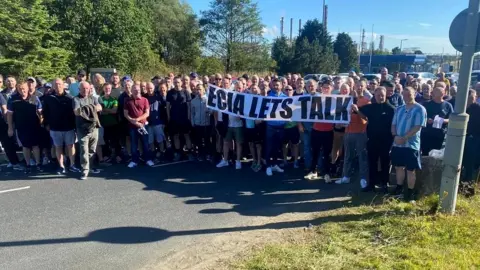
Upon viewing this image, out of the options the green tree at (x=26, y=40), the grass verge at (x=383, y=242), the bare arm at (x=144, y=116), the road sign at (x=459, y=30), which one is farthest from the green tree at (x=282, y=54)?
the grass verge at (x=383, y=242)

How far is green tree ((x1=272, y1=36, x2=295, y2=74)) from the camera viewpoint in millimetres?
45906

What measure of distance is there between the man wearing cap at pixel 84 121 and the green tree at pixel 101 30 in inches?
1043

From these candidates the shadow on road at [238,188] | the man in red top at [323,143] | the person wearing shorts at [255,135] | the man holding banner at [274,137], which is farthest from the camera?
the person wearing shorts at [255,135]

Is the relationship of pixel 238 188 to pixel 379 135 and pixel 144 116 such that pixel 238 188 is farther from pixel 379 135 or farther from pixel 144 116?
pixel 144 116

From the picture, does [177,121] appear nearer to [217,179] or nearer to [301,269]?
[217,179]

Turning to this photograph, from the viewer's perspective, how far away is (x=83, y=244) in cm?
513

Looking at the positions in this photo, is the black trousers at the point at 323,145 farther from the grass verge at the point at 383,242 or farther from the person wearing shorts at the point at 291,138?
the grass verge at the point at 383,242

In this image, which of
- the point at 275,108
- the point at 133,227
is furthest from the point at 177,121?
the point at 133,227

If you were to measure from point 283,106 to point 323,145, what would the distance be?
125cm

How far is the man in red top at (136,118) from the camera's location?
30.1 feet

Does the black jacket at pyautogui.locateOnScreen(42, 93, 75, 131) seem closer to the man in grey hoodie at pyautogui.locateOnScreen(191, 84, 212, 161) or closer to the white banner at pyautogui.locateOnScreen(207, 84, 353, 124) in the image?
the man in grey hoodie at pyautogui.locateOnScreen(191, 84, 212, 161)

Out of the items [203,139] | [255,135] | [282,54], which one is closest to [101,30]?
[282,54]

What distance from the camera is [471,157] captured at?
723cm

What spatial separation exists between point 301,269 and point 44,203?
4.77m
